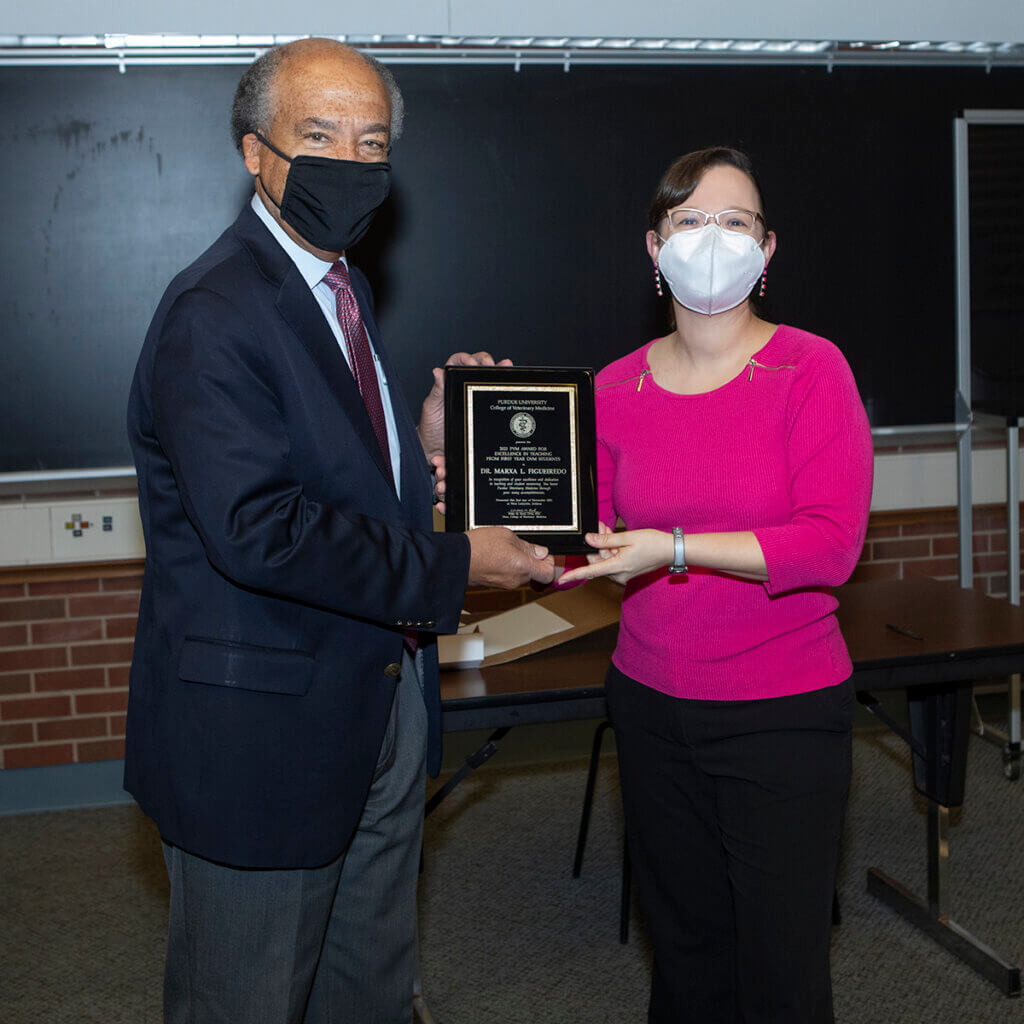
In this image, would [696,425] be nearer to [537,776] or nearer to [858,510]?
[858,510]

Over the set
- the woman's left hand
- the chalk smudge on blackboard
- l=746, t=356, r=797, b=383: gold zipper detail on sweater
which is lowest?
the woman's left hand

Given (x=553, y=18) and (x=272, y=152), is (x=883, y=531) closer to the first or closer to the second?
(x=553, y=18)

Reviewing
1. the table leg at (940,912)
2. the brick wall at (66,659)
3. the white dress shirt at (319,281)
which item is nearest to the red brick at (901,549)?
the brick wall at (66,659)

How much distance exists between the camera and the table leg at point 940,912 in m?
2.62

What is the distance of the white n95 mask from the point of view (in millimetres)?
1807

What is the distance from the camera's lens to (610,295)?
3555 millimetres

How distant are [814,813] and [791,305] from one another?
89.3 inches

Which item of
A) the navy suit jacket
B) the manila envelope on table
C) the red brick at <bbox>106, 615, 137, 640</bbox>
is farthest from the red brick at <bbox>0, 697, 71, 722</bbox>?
the navy suit jacket

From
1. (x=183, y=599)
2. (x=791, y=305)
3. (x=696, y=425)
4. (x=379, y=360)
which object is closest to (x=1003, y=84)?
(x=791, y=305)

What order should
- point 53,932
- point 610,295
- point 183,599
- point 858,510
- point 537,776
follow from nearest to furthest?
point 183,599 → point 858,510 → point 53,932 → point 610,295 → point 537,776

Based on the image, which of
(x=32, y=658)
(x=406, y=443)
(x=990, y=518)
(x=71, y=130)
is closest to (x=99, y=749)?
(x=32, y=658)

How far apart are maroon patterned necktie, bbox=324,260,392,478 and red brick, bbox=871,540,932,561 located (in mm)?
2922

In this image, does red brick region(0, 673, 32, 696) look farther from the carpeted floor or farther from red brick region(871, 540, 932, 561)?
red brick region(871, 540, 932, 561)

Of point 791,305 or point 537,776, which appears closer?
point 791,305
